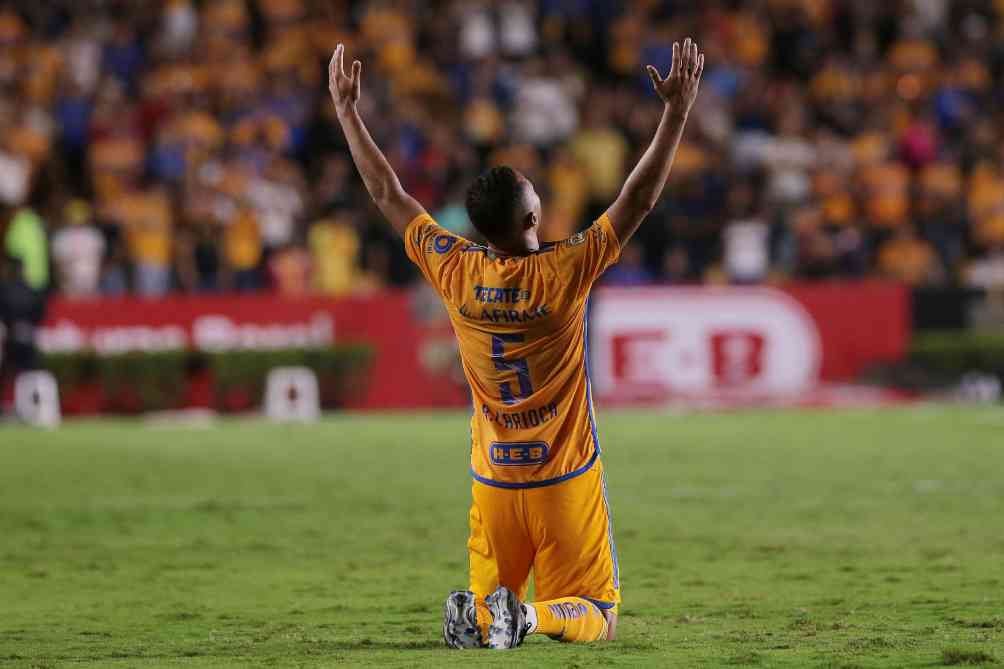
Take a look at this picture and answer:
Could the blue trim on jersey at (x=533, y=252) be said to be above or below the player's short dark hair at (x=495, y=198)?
below

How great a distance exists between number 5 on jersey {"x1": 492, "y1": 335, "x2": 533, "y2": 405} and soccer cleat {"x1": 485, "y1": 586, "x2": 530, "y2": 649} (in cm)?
71

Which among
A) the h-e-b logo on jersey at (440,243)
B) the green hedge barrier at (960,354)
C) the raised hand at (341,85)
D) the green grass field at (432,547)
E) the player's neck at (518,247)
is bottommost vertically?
the green grass field at (432,547)

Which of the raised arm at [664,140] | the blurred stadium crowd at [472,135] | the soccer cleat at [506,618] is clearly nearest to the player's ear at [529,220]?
the raised arm at [664,140]

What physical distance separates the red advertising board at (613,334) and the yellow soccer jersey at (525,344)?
48.8 feet

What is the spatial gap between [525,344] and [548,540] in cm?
75

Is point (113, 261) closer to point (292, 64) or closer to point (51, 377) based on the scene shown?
point (51, 377)

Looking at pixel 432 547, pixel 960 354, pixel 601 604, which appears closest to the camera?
pixel 601 604

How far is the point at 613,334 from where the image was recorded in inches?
876

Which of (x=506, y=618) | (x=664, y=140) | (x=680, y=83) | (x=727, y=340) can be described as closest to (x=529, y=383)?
(x=506, y=618)

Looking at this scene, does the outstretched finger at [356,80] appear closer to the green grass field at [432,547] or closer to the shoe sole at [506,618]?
the shoe sole at [506,618]

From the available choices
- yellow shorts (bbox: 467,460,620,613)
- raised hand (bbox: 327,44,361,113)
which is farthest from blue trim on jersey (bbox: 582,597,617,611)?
raised hand (bbox: 327,44,361,113)

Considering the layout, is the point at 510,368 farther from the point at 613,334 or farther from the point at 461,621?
the point at 613,334

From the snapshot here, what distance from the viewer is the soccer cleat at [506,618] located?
6.52 meters

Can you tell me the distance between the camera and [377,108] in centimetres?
2483
